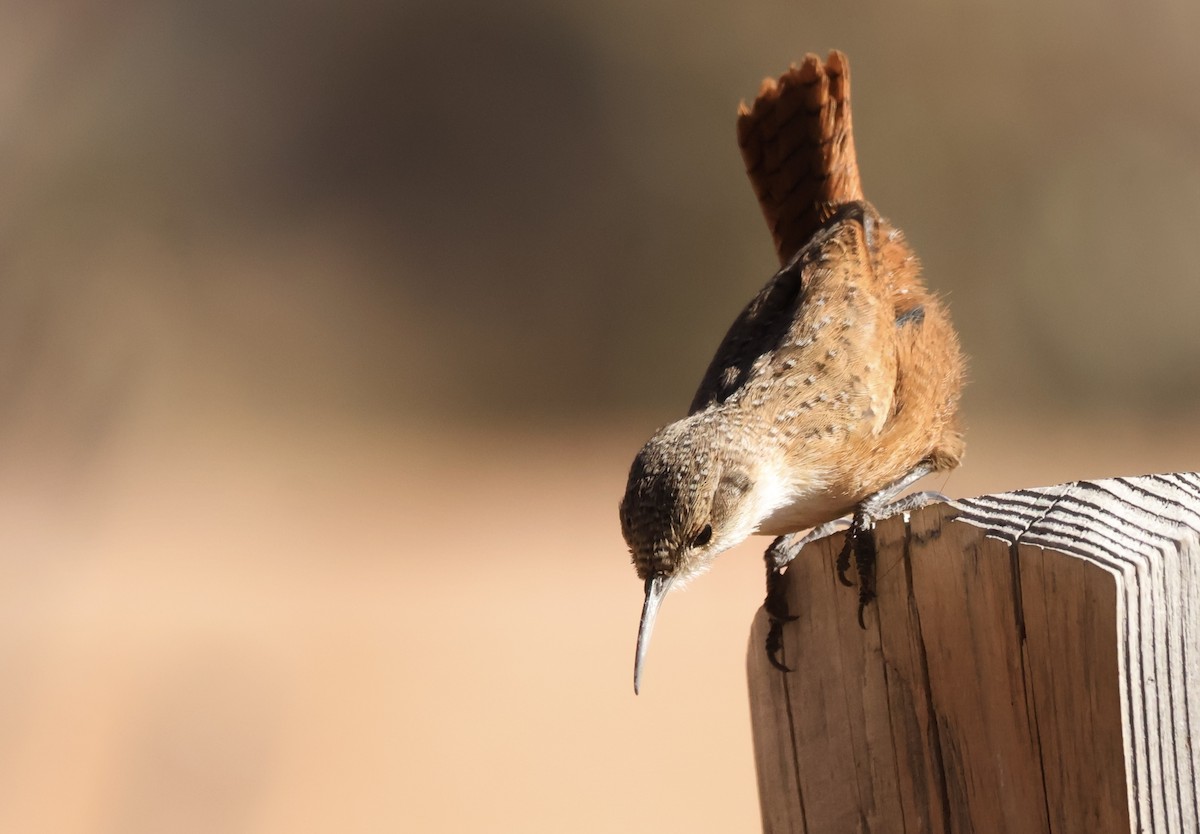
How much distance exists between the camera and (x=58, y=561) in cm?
853

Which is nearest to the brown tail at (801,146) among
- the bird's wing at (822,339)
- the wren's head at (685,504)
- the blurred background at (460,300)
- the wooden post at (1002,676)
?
Result: the bird's wing at (822,339)

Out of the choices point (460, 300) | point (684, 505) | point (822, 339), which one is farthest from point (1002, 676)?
point (460, 300)

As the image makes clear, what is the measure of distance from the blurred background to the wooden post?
457 cm

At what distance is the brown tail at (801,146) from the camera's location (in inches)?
142

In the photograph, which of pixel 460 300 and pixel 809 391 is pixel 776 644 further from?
pixel 460 300

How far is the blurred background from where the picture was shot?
7.62m

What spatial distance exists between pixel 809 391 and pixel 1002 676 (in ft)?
5.35

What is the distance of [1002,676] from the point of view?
5.16 ft

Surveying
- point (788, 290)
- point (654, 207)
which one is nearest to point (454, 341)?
point (654, 207)

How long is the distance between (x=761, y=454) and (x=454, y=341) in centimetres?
975

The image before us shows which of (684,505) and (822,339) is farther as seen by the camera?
(822,339)

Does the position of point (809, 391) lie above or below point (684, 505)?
above

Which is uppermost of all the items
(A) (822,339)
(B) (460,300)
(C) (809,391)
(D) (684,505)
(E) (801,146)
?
(B) (460,300)

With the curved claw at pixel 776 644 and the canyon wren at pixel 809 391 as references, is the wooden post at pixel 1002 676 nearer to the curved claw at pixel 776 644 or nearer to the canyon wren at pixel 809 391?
the curved claw at pixel 776 644
